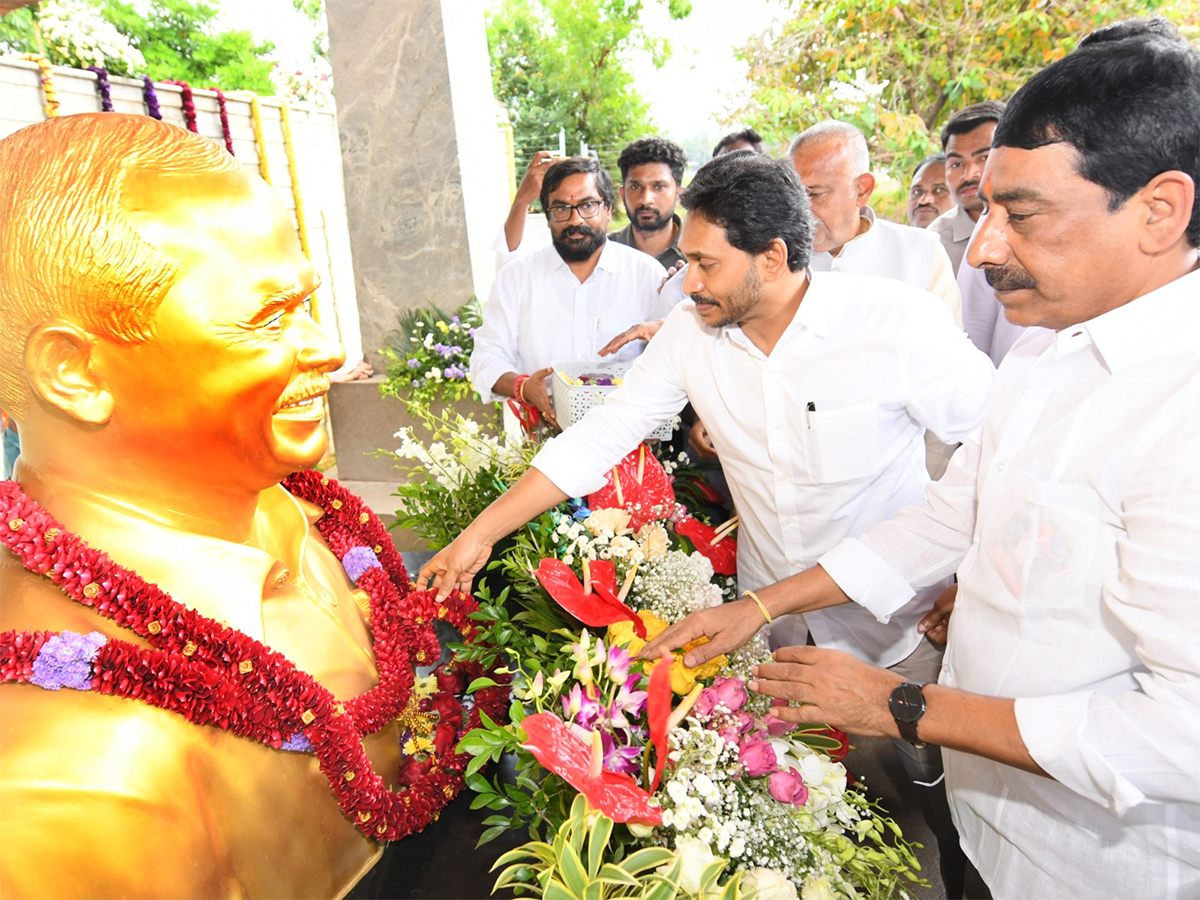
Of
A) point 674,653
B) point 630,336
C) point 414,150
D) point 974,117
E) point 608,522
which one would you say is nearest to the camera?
point 674,653

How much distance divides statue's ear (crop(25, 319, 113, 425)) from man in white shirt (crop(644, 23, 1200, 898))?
3.48 ft

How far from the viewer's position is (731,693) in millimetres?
1408

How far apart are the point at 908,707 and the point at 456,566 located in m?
1.08

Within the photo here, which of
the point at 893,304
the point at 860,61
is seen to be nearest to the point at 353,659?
the point at 893,304

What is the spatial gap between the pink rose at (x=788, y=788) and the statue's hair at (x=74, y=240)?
1.25 metres

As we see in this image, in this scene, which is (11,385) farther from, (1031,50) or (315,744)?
(1031,50)

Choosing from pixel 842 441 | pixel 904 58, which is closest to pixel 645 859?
pixel 842 441

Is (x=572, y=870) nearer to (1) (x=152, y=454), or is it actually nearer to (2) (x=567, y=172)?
(1) (x=152, y=454)

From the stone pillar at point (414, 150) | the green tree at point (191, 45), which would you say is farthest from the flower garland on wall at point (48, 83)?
the green tree at point (191, 45)

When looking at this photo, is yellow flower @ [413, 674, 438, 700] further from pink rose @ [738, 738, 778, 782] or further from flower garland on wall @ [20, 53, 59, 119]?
flower garland on wall @ [20, 53, 59, 119]

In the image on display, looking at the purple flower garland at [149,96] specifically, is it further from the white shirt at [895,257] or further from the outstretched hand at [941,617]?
the outstretched hand at [941,617]

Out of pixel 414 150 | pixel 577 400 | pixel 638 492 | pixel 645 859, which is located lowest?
pixel 645 859

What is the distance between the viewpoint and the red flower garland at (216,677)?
1158 mm

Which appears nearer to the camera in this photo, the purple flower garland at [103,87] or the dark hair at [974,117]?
the dark hair at [974,117]
